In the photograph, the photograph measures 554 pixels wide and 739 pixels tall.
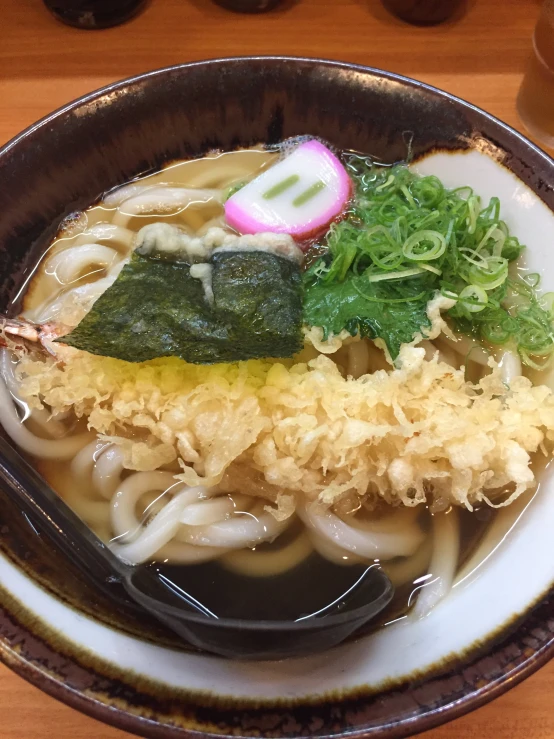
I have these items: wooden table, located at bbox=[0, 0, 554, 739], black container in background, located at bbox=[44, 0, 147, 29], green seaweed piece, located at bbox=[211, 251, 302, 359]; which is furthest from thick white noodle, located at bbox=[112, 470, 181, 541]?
black container in background, located at bbox=[44, 0, 147, 29]

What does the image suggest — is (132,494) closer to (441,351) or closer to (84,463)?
(84,463)

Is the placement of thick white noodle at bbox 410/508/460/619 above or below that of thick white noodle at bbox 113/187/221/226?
below

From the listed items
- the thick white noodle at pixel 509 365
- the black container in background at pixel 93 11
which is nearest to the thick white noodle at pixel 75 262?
the thick white noodle at pixel 509 365

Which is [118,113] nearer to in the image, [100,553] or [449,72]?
[100,553]

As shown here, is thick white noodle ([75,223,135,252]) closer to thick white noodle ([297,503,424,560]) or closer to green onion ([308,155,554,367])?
green onion ([308,155,554,367])

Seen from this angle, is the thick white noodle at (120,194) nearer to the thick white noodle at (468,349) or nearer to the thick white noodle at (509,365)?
the thick white noodle at (468,349)

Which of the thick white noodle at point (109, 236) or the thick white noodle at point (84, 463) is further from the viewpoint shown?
the thick white noodle at point (109, 236)
